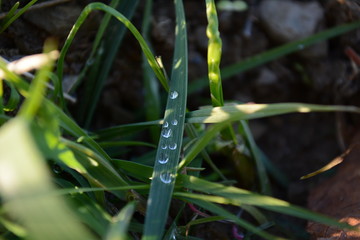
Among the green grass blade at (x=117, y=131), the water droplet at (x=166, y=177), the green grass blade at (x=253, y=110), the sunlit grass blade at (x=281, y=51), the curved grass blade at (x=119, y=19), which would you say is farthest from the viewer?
the sunlit grass blade at (x=281, y=51)

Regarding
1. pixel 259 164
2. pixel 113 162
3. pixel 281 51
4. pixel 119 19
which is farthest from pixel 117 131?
pixel 281 51

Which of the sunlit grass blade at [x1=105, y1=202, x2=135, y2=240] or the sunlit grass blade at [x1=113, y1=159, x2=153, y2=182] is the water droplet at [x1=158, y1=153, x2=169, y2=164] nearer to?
the sunlit grass blade at [x1=113, y1=159, x2=153, y2=182]

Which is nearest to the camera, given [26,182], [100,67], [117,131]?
[26,182]

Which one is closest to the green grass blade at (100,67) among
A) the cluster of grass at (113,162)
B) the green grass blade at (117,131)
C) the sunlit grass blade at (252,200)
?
the cluster of grass at (113,162)

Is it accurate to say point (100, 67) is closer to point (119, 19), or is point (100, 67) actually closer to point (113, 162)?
point (119, 19)

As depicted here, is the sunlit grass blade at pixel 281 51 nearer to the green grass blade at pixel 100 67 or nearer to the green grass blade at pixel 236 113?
the green grass blade at pixel 100 67

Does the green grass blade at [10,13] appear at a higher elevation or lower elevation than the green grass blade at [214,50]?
higher
